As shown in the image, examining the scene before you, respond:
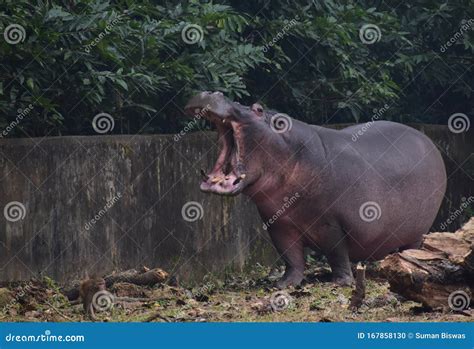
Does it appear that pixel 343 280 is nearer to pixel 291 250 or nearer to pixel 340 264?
pixel 340 264

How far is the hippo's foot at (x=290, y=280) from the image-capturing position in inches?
484

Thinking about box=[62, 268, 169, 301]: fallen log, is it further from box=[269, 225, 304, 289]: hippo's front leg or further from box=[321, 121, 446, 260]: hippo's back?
box=[321, 121, 446, 260]: hippo's back

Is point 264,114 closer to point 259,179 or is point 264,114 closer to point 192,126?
point 259,179

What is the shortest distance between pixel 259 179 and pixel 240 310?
1.61 metres

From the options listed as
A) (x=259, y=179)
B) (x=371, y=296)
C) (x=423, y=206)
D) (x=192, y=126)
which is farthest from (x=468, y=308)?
(x=192, y=126)

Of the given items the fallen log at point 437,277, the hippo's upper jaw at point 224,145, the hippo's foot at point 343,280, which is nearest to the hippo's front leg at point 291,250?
the hippo's foot at point 343,280

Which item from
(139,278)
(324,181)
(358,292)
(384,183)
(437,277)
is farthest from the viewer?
(384,183)

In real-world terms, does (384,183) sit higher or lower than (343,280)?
higher

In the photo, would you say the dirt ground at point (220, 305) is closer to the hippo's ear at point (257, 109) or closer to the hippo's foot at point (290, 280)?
the hippo's foot at point (290, 280)

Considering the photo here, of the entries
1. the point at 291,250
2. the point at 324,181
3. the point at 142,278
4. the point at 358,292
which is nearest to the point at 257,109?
the point at 324,181

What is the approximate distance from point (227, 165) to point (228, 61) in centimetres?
213

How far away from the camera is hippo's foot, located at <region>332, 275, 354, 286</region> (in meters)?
12.3

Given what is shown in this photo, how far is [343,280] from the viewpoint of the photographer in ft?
40.5

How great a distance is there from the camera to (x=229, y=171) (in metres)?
11.7
